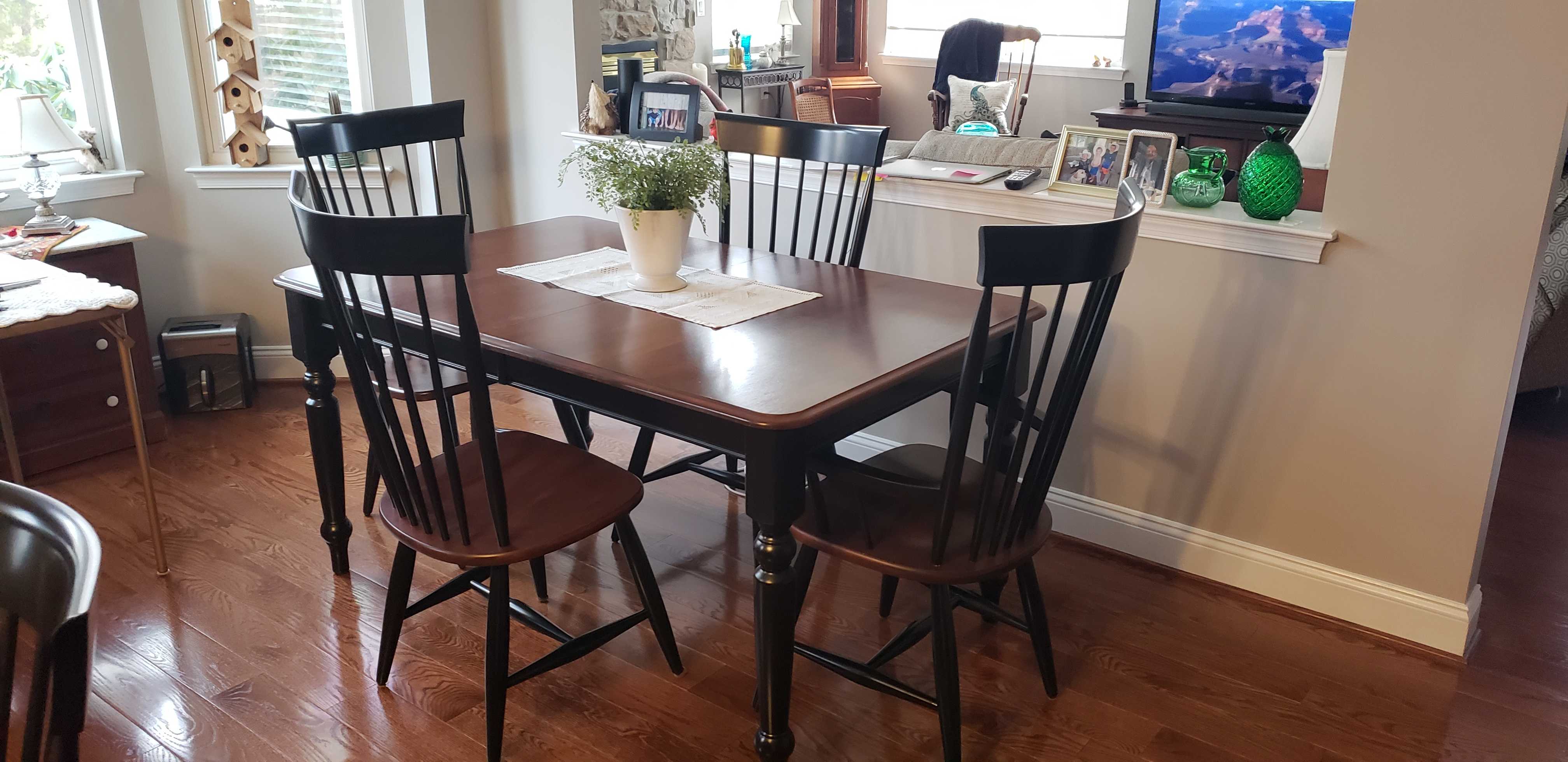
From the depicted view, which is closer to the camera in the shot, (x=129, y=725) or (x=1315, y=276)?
(x=129, y=725)

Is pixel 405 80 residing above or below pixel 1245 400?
above

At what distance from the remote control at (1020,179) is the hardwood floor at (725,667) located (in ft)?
3.02

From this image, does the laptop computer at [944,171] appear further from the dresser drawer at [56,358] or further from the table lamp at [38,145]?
the table lamp at [38,145]

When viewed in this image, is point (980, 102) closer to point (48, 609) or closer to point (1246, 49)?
point (1246, 49)

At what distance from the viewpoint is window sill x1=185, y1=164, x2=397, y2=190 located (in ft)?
12.2

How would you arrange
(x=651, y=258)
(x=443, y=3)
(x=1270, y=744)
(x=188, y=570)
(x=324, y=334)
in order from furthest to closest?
1. (x=443, y=3)
2. (x=188, y=570)
3. (x=324, y=334)
4. (x=651, y=258)
5. (x=1270, y=744)

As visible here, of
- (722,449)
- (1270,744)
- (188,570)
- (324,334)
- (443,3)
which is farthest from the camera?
(443,3)

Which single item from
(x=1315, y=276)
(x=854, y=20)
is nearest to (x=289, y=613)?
(x=1315, y=276)

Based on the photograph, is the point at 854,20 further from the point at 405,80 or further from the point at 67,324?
the point at 67,324

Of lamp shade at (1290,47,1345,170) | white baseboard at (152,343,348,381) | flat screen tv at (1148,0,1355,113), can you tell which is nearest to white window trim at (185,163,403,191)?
white baseboard at (152,343,348,381)

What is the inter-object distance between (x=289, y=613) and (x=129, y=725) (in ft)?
1.41

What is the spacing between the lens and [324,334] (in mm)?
2467

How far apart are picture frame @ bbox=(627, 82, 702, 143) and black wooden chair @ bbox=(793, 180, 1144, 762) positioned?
143 cm

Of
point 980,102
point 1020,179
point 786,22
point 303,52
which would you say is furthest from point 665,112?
point 786,22
